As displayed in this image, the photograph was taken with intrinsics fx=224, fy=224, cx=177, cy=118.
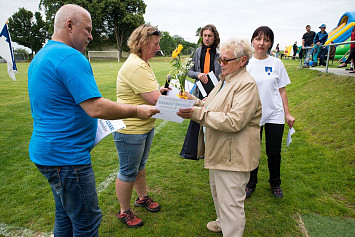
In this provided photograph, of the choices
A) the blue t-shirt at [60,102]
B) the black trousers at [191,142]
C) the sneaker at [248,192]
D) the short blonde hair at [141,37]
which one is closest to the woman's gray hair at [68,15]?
the blue t-shirt at [60,102]

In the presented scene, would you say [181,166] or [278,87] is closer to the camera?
[278,87]

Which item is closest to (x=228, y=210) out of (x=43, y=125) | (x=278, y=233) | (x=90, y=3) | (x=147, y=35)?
(x=278, y=233)

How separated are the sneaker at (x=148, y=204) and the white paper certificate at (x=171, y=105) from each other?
5.63 feet

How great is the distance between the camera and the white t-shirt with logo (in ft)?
10.4

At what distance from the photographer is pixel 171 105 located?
192 centimetres

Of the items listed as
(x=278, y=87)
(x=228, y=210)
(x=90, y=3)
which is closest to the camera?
(x=228, y=210)

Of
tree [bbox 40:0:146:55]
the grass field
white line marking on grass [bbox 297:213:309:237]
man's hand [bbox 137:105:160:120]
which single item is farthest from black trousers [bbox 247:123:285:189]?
tree [bbox 40:0:146:55]

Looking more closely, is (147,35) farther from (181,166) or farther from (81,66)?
(181,166)

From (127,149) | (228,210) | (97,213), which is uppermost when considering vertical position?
(127,149)

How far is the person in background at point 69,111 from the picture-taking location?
1.53m

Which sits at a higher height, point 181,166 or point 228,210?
point 228,210

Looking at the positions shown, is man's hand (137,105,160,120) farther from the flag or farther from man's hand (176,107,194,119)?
the flag

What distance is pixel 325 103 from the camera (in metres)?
6.64

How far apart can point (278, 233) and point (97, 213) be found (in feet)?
7.18
